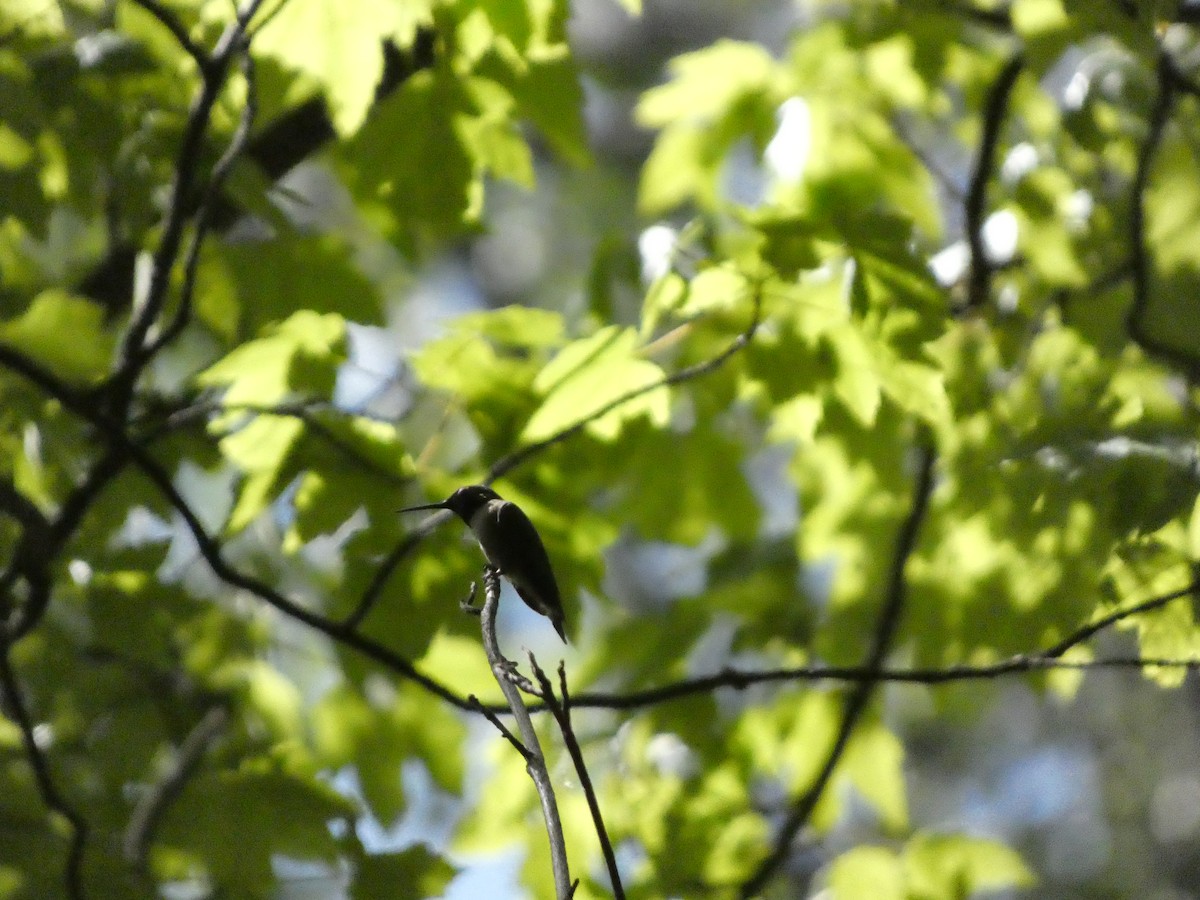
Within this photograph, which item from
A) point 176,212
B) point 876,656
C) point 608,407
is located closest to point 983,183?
point 876,656

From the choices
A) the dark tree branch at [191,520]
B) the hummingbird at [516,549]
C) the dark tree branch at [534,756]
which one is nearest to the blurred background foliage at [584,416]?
the dark tree branch at [191,520]

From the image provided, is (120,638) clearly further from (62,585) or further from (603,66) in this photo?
(603,66)

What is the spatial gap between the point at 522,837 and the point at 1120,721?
695cm

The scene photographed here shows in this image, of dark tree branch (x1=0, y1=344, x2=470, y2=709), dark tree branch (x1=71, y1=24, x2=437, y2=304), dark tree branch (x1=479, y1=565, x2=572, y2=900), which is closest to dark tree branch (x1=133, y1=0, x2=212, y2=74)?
dark tree branch (x1=0, y1=344, x2=470, y2=709)

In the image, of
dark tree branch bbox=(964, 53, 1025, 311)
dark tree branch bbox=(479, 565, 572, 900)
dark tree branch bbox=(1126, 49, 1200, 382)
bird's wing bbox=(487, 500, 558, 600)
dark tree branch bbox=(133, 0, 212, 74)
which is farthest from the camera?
dark tree branch bbox=(964, 53, 1025, 311)

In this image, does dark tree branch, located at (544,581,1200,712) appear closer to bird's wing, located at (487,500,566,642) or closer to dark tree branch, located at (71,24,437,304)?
bird's wing, located at (487,500,566,642)

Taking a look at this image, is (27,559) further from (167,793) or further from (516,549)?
(516,549)

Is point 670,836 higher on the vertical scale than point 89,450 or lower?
lower

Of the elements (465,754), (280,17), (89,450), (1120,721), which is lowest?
(465,754)

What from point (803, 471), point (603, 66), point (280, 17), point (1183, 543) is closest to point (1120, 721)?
point (603, 66)

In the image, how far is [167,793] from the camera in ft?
6.97

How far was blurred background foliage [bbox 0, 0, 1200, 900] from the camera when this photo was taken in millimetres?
1665

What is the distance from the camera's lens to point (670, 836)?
2.09 metres

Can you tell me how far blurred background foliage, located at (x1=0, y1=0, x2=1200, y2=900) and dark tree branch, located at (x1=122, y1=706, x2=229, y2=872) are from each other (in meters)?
0.02
